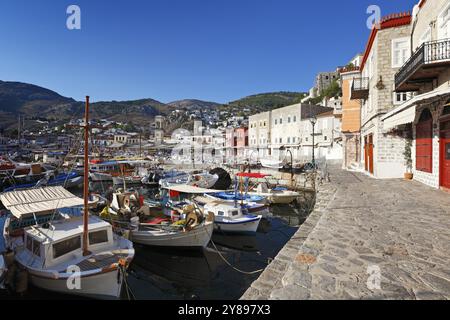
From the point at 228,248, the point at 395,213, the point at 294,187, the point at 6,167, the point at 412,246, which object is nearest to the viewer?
the point at 412,246

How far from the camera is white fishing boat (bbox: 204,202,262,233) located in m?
14.4

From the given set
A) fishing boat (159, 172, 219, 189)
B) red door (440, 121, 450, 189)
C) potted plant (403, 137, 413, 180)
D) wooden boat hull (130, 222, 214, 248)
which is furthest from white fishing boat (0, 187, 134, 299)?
fishing boat (159, 172, 219, 189)

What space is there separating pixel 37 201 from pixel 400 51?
23.0 meters

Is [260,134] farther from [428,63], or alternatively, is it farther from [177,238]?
[177,238]

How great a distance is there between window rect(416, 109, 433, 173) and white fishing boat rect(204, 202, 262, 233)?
9.94 metres

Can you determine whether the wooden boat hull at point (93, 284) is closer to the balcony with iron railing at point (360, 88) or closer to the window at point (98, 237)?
the window at point (98, 237)

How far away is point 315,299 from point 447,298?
1930 millimetres

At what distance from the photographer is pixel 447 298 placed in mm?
3867

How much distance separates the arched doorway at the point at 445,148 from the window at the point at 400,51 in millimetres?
6956

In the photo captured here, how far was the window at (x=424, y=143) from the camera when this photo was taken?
1423 centimetres

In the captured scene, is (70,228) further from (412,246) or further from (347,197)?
(347,197)

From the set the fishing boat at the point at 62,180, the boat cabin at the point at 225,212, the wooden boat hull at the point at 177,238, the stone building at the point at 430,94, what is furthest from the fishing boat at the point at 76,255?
the fishing boat at the point at 62,180

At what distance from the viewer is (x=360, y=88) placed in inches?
894
